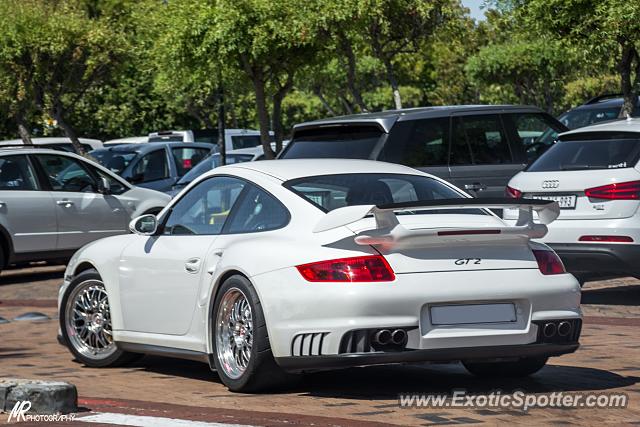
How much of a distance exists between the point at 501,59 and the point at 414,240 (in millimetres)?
47495

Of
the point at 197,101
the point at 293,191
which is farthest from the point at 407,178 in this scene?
the point at 197,101

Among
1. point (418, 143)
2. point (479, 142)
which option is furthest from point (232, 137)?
point (418, 143)

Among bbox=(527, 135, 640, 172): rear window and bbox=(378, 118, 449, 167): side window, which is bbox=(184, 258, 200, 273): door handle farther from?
bbox=(378, 118, 449, 167): side window

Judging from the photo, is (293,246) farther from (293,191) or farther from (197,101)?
(197,101)

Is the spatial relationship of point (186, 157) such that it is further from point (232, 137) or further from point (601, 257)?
point (601, 257)

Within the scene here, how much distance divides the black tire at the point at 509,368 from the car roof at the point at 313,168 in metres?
1.30

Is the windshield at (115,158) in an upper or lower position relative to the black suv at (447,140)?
lower

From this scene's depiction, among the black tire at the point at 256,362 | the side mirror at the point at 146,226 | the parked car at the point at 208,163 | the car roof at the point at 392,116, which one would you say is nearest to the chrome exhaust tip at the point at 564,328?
the black tire at the point at 256,362

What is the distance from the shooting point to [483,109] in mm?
15352

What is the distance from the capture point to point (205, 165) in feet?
77.4

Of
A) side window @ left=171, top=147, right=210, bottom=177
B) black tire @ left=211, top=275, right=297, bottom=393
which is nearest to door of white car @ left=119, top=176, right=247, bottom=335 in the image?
black tire @ left=211, top=275, right=297, bottom=393

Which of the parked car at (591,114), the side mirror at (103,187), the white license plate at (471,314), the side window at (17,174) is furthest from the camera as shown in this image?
the parked car at (591,114)

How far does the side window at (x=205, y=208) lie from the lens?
8609mm

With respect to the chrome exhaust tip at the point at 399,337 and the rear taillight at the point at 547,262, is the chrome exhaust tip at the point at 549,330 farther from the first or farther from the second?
the chrome exhaust tip at the point at 399,337
